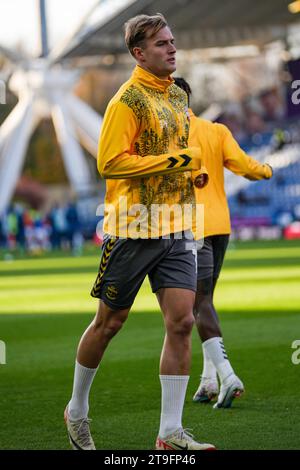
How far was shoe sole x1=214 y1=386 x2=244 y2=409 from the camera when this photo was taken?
8.55 metres

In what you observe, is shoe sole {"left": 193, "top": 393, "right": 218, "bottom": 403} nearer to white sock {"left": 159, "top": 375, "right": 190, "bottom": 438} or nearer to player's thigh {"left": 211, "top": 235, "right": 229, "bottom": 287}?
player's thigh {"left": 211, "top": 235, "right": 229, "bottom": 287}

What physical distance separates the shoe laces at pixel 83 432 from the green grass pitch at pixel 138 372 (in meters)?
0.18

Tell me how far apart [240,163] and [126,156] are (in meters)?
2.43

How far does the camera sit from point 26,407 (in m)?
8.69

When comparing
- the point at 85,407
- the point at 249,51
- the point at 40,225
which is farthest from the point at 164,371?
the point at 249,51

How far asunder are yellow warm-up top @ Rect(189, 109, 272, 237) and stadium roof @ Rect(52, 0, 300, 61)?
37.8m

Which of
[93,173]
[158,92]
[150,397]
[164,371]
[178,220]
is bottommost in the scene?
[93,173]

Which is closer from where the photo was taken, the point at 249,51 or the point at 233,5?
the point at 233,5

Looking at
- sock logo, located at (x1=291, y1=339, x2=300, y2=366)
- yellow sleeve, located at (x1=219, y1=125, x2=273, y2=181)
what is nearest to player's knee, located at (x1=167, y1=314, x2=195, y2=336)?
yellow sleeve, located at (x1=219, y1=125, x2=273, y2=181)

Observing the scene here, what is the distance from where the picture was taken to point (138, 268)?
6.93 metres

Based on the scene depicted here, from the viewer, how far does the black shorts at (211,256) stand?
891 centimetres

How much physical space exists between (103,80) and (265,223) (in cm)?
3978
